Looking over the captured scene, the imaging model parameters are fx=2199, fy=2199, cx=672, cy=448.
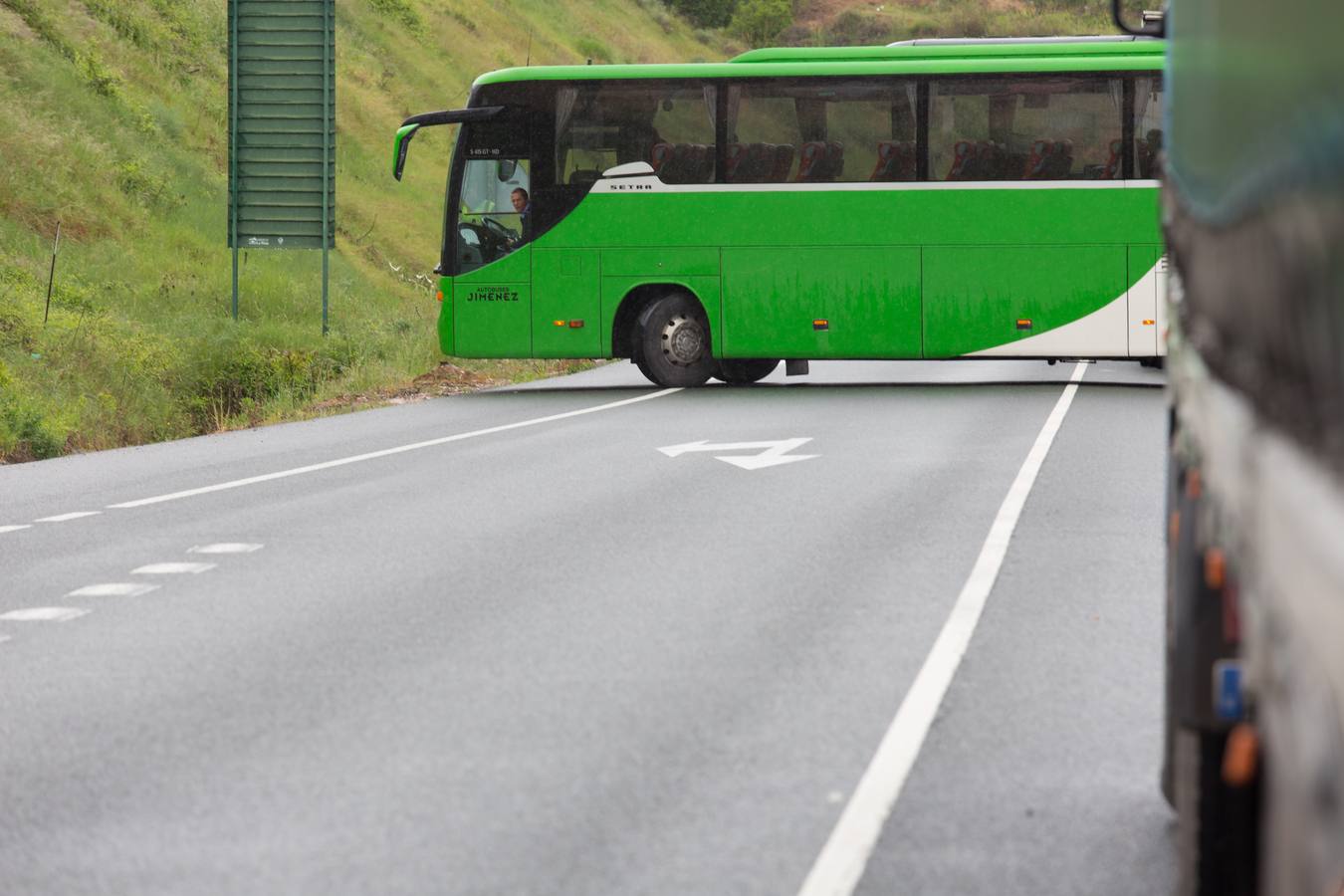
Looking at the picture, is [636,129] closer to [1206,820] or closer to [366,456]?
[366,456]

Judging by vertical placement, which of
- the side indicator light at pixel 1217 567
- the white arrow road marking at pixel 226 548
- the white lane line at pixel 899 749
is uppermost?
the side indicator light at pixel 1217 567

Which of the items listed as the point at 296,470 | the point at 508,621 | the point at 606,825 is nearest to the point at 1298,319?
the point at 606,825

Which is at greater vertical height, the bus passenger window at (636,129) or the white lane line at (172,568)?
the bus passenger window at (636,129)

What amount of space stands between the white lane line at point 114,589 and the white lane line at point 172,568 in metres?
0.34

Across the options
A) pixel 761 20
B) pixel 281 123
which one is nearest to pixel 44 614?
pixel 281 123

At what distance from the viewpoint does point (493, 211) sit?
2469 centimetres

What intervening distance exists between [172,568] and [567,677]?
3.45 m

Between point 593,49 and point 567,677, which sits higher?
point 593,49

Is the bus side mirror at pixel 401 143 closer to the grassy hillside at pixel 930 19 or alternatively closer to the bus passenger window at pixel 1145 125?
the bus passenger window at pixel 1145 125

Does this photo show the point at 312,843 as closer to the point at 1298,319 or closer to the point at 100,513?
the point at 1298,319

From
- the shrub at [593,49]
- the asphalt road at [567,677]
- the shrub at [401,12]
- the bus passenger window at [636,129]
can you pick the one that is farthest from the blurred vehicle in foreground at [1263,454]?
the shrub at [593,49]

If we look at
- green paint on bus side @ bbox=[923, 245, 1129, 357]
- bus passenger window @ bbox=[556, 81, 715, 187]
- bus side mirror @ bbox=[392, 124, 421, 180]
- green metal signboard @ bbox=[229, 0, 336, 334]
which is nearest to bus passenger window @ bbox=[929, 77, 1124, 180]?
green paint on bus side @ bbox=[923, 245, 1129, 357]

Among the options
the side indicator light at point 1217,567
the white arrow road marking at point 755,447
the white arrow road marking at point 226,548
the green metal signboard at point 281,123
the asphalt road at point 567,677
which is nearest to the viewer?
the side indicator light at point 1217,567

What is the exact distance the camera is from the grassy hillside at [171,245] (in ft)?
77.6
